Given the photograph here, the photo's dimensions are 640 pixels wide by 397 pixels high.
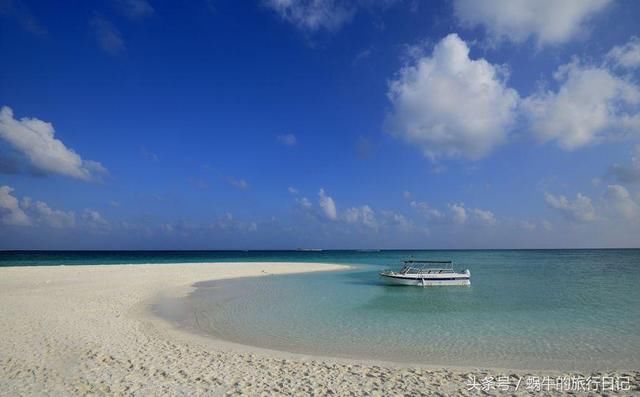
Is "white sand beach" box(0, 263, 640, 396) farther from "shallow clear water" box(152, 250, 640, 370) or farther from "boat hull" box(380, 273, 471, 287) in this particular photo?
"boat hull" box(380, 273, 471, 287)

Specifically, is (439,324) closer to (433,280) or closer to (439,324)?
(439,324)

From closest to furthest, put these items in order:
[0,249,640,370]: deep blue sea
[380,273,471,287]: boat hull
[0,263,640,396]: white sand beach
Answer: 1. [0,263,640,396]: white sand beach
2. [0,249,640,370]: deep blue sea
3. [380,273,471,287]: boat hull

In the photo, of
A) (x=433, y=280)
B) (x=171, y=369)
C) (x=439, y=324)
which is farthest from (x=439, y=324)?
(x=433, y=280)

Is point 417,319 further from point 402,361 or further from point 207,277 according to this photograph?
point 207,277

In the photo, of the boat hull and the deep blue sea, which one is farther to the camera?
the boat hull

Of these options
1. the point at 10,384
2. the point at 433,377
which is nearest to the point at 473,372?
the point at 433,377

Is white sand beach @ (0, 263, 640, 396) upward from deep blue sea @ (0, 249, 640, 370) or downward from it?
upward

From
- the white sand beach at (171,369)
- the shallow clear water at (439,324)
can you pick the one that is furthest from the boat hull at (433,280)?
the white sand beach at (171,369)

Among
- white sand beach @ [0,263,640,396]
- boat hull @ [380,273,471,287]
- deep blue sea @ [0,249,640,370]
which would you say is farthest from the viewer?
boat hull @ [380,273,471,287]

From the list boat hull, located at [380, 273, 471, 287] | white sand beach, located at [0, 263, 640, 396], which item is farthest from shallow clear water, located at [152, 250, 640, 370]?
boat hull, located at [380, 273, 471, 287]

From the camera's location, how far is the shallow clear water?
12.0m

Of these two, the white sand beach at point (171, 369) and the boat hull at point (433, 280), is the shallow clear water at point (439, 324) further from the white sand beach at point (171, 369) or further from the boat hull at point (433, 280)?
the boat hull at point (433, 280)

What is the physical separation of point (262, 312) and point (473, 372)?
1288 cm

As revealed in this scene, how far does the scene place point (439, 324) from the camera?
16.6 meters
